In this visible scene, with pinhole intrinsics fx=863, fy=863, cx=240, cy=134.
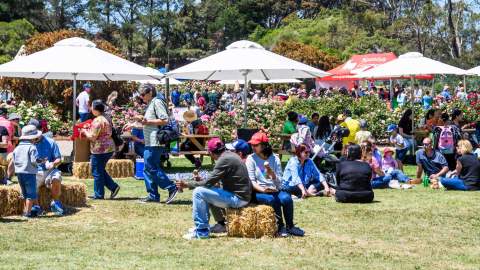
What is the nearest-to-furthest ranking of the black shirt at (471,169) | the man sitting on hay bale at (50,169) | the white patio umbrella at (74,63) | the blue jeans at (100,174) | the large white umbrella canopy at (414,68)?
the man sitting on hay bale at (50,169)
the blue jeans at (100,174)
the black shirt at (471,169)
the white patio umbrella at (74,63)
the large white umbrella canopy at (414,68)

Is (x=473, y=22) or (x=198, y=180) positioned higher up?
(x=473, y=22)

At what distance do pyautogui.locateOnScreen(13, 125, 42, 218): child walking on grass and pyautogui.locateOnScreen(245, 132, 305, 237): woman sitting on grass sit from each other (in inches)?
108

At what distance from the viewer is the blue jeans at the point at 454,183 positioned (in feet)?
47.2

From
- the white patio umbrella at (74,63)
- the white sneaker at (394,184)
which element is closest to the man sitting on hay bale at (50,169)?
the white patio umbrella at (74,63)

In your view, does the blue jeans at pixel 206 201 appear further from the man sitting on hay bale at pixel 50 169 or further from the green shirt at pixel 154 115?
the green shirt at pixel 154 115

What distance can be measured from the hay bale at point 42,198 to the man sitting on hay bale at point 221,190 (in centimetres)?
263

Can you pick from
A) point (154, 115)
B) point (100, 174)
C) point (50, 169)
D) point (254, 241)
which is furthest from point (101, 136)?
point (254, 241)

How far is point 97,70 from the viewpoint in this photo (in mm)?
15211

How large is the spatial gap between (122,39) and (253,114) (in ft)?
161

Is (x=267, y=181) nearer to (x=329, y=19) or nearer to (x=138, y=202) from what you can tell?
(x=138, y=202)

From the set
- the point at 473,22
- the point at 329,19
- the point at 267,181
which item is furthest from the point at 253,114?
the point at 329,19

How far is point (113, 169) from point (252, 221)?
22.9 ft

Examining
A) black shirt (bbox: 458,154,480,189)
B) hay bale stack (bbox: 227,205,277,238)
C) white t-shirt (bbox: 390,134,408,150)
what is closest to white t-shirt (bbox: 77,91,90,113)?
white t-shirt (bbox: 390,134,408,150)

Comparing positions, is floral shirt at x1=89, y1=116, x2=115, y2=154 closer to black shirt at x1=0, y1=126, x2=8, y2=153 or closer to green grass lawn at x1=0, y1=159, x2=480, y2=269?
green grass lawn at x1=0, y1=159, x2=480, y2=269
